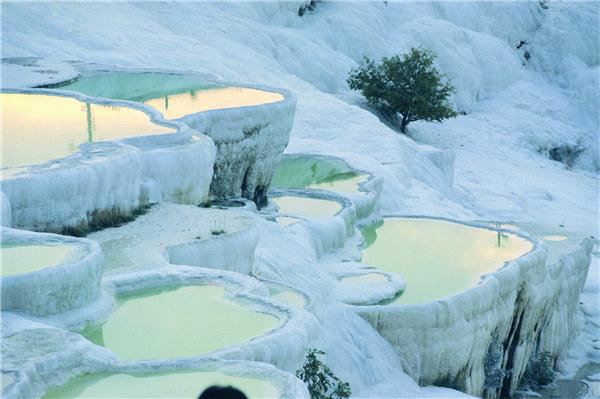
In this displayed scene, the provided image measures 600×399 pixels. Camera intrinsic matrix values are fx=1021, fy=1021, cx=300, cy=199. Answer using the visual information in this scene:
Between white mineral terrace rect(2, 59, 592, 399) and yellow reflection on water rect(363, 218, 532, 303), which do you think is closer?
white mineral terrace rect(2, 59, 592, 399)

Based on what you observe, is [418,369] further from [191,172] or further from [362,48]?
[362,48]

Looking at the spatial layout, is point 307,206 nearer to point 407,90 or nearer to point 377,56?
point 407,90

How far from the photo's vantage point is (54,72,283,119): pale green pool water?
1266 centimetres

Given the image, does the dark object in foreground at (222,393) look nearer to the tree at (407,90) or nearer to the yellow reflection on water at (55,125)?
the yellow reflection on water at (55,125)

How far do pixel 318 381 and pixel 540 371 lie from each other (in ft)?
15.5

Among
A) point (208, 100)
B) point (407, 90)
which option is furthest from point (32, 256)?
point (407, 90)

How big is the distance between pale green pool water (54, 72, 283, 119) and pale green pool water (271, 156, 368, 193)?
1373 mm

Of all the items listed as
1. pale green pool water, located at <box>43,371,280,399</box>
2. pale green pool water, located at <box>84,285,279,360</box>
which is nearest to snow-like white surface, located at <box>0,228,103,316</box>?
pale green pool water, located at <box>84,285,279,360</box>

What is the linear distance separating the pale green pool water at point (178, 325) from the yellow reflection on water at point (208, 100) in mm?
5138

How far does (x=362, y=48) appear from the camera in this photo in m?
27.6

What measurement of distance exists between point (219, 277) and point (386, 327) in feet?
10.1

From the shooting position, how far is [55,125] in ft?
34.0

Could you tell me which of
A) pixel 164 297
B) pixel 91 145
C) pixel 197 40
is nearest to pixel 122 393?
pixel 164 297

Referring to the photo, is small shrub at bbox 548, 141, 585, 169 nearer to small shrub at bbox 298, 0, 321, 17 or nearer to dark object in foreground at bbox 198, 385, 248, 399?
small shrub at bbox 298, 0, 321, 17
